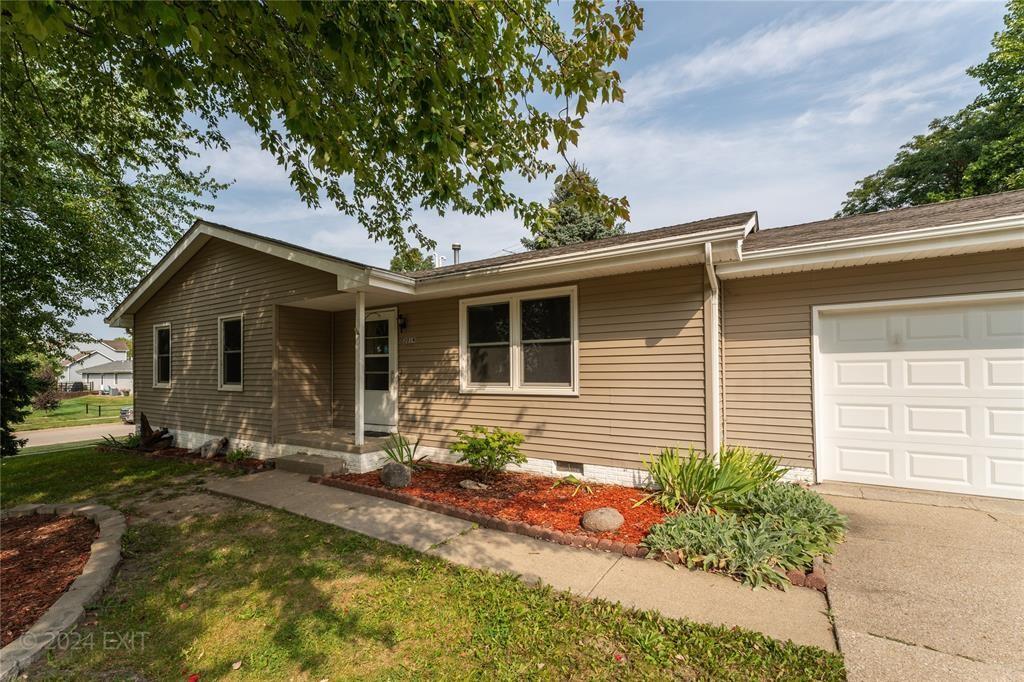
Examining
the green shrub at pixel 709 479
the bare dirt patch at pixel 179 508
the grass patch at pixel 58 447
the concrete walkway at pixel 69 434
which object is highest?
the green shrub at pixel 709 479

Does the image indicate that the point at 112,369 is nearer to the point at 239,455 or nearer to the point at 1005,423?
the point at 239,455

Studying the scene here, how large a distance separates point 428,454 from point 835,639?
569 cm

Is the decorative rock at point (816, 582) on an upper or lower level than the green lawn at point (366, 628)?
upper

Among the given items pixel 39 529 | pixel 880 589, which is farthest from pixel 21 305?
pixel 880 589

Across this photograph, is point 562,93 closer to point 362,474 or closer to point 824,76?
point 362,474

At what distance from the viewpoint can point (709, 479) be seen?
4.35 m

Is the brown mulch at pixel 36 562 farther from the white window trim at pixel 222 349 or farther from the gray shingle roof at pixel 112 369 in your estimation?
the gray shingle roof at pixel 112 369

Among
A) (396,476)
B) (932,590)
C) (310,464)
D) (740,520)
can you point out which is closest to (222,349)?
(310,464)

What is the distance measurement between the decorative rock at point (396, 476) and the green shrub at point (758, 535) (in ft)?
10.7

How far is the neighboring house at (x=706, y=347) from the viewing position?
14.8 ft

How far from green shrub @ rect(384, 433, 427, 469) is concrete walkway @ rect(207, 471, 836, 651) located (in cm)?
126

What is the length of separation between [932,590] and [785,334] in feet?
9.82

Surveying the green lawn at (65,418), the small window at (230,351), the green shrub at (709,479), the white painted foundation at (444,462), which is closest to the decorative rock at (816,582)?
the green shrub at (709,479)

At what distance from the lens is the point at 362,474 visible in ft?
20.8
